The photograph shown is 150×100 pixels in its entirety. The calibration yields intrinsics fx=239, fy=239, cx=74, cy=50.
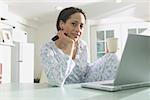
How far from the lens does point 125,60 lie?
79cm

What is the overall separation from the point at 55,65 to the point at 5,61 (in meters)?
4.06

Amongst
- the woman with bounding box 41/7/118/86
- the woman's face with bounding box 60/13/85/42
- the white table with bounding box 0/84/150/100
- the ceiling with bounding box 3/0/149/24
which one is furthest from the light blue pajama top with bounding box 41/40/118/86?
the ceiling with bounding box 3/0/149/24

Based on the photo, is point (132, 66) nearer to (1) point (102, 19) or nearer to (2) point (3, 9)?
(2) point (3, 9)

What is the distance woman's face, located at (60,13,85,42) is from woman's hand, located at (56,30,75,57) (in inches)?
1.1

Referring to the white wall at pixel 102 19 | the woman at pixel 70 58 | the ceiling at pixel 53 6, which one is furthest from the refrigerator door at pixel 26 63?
the woman at pixel 70 58

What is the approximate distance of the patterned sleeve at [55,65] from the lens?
989 mm

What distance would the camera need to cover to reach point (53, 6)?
204 inches

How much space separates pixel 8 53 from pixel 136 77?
4.33 m

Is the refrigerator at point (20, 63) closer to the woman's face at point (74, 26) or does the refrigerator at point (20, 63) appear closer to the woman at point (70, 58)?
the woman at point (70, 58)

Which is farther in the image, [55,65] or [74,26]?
[74,26]

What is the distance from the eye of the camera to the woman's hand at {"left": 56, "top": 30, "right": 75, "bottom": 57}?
3.71 ft

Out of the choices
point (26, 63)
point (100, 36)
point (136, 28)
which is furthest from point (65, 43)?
point (100, 36)

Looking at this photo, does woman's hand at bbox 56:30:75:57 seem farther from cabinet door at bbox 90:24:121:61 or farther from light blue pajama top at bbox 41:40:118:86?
cabinet door at bbox 90:24:121:61

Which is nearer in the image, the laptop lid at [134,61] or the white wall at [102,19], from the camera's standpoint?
the laptop lid at [134,61]
